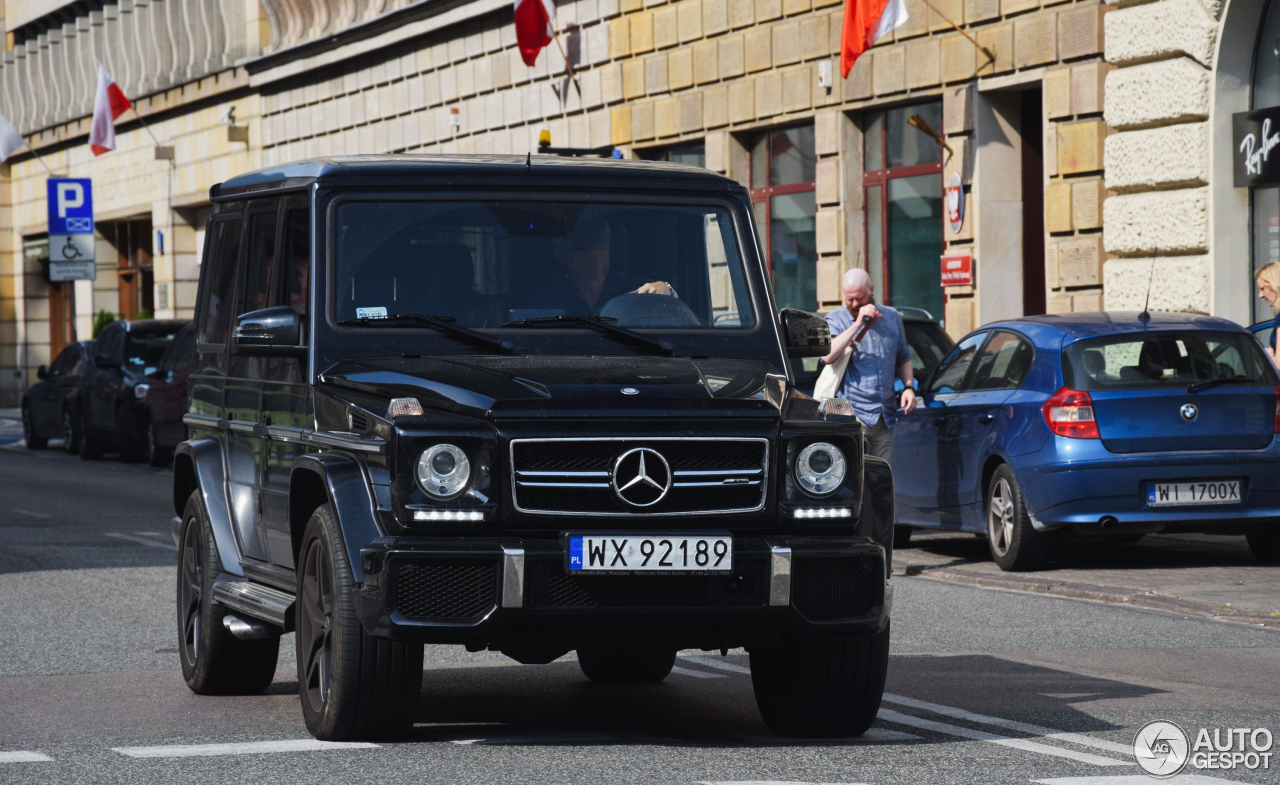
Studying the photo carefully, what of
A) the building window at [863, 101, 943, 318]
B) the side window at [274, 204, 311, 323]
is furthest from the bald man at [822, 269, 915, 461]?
the building window at [863, 101, 943, 318]

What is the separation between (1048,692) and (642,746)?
6.67 feet

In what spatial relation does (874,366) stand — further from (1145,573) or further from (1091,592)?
(1091,592)

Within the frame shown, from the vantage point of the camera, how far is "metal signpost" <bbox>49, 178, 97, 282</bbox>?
107ft

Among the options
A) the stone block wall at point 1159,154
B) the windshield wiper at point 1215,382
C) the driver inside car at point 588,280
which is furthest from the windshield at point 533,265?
the stone block wall at point 1159,154

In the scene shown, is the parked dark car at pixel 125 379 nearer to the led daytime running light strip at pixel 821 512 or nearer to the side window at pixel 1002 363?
the side window at pixel 1002 363

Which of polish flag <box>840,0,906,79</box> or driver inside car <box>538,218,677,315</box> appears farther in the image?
polish flag <box>840,0,906,79</box>

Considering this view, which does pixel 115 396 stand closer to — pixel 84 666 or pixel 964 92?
pixel 964 92

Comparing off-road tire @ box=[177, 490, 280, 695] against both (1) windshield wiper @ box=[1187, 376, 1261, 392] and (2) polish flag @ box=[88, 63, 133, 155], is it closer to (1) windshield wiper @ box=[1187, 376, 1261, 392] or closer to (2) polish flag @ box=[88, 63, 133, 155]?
(1) windshield wiper @ box=[1187, 376, 1261, 392]

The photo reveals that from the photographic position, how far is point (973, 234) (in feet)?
71.8

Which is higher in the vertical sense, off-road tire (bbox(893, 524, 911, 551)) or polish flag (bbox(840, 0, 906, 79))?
polish flag (bbox(840, 0, 906, 79))

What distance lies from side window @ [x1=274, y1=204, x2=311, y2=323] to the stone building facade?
40.0ft

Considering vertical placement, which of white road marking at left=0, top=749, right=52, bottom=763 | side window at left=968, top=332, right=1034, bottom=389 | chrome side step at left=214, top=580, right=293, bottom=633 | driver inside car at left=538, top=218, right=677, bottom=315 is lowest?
white road marking at left=0, top=749, right=52, bottom=763

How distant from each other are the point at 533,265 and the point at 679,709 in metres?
1.69

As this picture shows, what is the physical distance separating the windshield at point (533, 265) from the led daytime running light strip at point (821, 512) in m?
1.18
